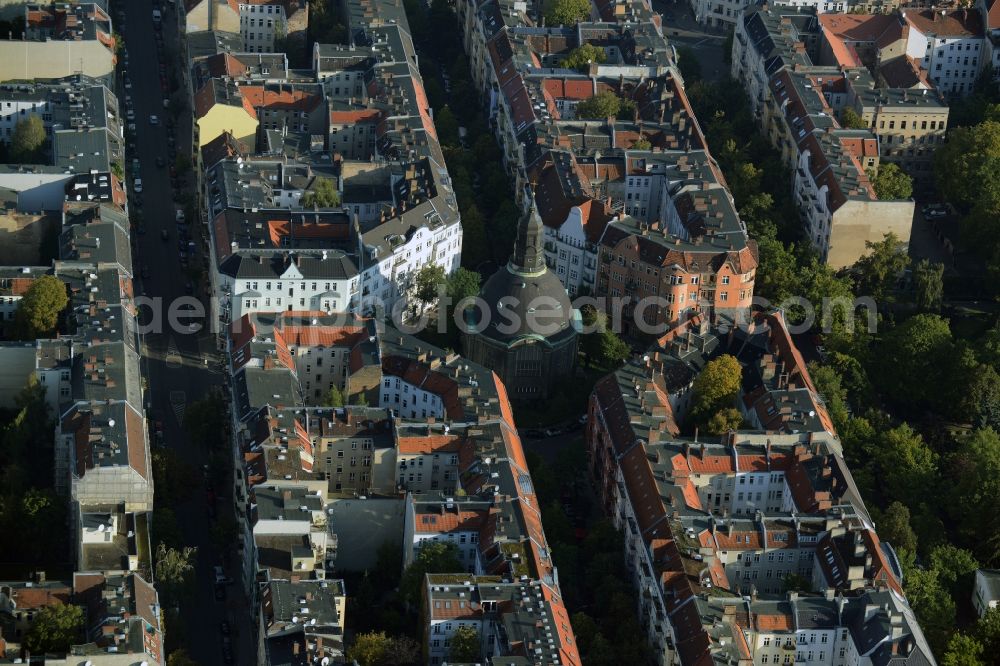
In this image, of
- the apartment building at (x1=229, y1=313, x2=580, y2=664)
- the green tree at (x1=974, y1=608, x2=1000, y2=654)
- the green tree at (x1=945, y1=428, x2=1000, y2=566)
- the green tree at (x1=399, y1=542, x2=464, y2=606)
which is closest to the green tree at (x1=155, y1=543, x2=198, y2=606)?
the apartment building at (x1=229, y1=313, x2=580, y2=664)

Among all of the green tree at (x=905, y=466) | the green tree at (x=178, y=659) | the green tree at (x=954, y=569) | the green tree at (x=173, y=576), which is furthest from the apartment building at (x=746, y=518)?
the green tree at (x=178, y=659)

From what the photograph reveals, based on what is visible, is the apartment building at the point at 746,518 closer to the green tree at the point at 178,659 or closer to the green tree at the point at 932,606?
the green tree at the point at 932,606

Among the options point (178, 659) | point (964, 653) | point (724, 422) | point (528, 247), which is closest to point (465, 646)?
point (178, 659)

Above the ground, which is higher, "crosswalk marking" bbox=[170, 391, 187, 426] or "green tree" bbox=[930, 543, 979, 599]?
"crosswalk marking" bbox=[170, 391, 187, 426]

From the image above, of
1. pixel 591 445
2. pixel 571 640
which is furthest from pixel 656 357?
pixel 571 640

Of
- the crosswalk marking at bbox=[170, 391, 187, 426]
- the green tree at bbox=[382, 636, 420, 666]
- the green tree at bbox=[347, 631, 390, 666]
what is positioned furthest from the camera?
the crosswalk marking at bbox=[170, 391, 187, 426]

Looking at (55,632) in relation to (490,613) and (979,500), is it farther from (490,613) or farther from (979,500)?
(979,500)

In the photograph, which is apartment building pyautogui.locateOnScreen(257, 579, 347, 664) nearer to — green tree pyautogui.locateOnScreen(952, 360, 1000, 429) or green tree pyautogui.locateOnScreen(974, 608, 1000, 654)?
green tree pyautogui.locateOnScreen(974, 608, 1000, 654)

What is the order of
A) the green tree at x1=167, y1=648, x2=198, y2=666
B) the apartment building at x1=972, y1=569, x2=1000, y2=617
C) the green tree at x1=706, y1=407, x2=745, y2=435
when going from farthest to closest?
the green tree at x1=706, y1=407, x2=745, y2=435 → the apartment building at x1=972, y1=569, x2=1000, y2=617 → the green tree at x1=167, y1=648, x2=198, y2=666
